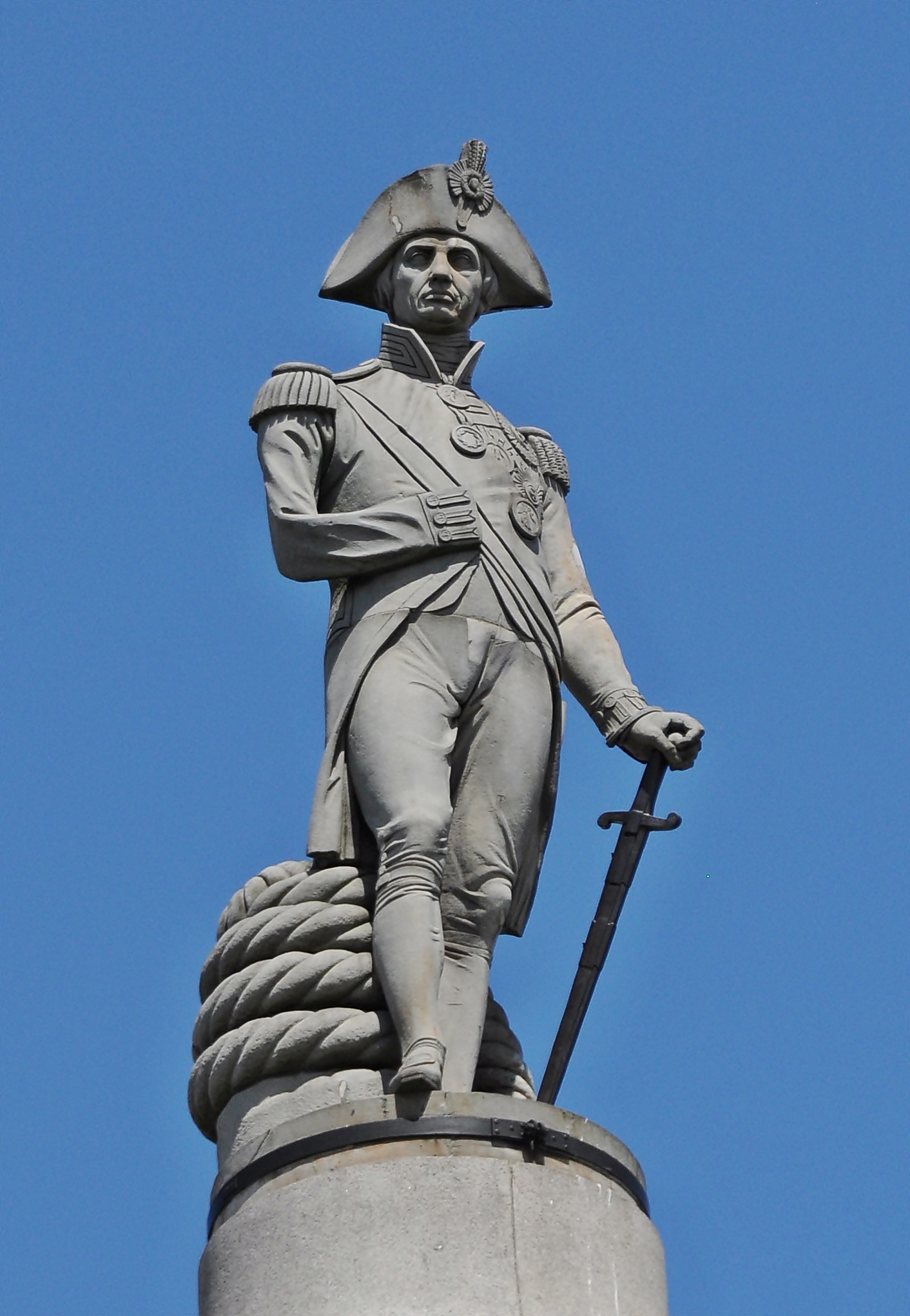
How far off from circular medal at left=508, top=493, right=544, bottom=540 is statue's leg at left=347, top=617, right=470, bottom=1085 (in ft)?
2.18

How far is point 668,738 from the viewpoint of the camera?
11.9 m

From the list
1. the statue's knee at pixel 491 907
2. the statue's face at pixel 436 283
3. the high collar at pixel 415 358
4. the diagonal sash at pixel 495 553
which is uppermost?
the statue's face at pixel 436 283

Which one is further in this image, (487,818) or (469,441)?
(469,441)

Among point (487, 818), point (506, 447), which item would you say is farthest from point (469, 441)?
point (487, 818)

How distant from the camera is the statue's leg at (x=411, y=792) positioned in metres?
10.7

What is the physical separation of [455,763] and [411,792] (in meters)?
0.48

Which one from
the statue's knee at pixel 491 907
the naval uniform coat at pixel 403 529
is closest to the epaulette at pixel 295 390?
the naval uniform coat at pixel 403 529

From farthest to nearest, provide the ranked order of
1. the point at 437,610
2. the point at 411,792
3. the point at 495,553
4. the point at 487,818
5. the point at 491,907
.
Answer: the point at 495,553, the point at 437,610, the point at 487,818, the point at 491,907, the point at 411,792

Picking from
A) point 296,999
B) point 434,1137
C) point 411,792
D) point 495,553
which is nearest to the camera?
point 434,1137

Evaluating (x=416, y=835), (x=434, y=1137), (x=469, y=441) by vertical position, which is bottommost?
(x=434, y=1137)

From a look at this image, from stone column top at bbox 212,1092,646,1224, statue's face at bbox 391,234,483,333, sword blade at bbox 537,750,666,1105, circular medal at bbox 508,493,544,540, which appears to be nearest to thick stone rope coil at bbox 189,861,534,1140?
sword blade at bbox 537,750,666,1105

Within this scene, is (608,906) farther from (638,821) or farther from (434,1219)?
(434,1219)

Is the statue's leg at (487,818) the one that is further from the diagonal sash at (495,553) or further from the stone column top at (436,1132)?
the stone column top at (436,1132)

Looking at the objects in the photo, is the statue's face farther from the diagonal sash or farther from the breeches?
the breeches
